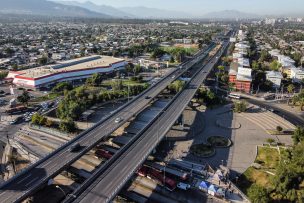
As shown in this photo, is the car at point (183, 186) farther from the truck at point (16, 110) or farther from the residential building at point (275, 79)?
the residential building at point (275, 79)

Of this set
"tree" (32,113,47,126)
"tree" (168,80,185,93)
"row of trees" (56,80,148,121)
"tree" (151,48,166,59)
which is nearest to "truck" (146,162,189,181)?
"row of trees" (56,80,148,121)

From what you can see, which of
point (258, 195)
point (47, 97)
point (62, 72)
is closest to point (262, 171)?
point (258, 195)

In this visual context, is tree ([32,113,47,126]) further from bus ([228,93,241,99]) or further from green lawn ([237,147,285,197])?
bus ([228,93,241,99])

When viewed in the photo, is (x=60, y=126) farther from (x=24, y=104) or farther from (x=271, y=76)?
(x=271, y=76)

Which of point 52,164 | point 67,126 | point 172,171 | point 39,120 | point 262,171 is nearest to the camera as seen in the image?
point 52,164

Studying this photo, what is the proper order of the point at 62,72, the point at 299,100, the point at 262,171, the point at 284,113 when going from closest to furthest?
the point at 262,171, the point at 284,113, the point at 299,100, the point at 62,72

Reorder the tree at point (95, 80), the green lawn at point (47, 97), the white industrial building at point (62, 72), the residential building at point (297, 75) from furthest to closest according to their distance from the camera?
the residential building at point (297, 75)
the tree at point (95, 80)
the white industrial building at point (62, 72)
the green lawn at point (47, 97)

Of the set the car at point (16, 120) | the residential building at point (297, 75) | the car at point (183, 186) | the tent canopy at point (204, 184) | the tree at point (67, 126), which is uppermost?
the residential building at point (297, 75)

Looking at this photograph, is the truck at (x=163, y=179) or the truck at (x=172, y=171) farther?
the truck at (x=172, y=171)

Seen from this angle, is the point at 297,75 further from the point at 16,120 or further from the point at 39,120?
the point at 16,120

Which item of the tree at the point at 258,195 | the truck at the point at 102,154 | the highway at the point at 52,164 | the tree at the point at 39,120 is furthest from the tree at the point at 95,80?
the tree at the point at 258,195

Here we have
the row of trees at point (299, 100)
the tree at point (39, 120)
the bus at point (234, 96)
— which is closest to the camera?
the tree at point (39, 120)
